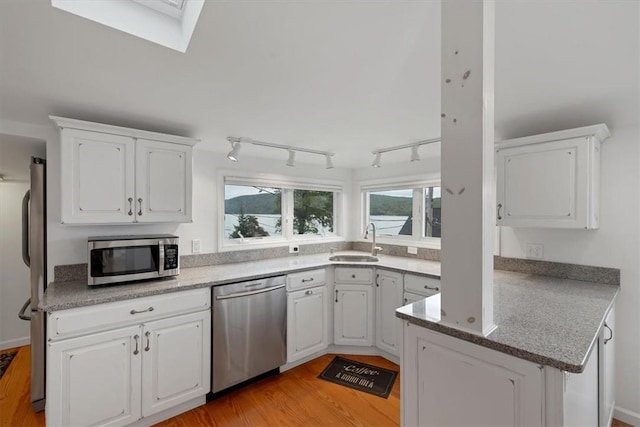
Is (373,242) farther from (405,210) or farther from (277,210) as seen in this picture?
(277,210)

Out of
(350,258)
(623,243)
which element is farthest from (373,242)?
(623,243)

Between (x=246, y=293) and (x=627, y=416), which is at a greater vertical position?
(x=246, y=293)

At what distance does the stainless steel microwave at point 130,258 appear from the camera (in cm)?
195

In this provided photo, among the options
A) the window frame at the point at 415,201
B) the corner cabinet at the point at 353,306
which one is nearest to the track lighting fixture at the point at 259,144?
the window frame at the point at 415,201

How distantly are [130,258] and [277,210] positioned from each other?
1696 millimetres

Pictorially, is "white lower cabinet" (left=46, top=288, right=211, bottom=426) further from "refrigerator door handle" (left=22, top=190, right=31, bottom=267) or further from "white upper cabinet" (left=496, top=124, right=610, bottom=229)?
"white upper cabinet" (left=496, top=124, right=610, bottom=229)

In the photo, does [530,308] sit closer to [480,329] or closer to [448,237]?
[480,329]

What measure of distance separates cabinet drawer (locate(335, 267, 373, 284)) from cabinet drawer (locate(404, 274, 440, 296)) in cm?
40

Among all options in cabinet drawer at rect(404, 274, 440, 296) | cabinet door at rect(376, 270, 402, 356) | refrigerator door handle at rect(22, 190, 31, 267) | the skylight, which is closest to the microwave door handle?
refrigerator door handle at rect(22, 190, 31, 267)

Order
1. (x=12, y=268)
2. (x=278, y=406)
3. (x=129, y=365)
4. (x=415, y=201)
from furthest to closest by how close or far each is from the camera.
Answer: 1. (x=415, y=201)
2. (x=12, y=268)
3. (x=278, y=406)
4. (x=129, y=365)

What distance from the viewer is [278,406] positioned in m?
2.20

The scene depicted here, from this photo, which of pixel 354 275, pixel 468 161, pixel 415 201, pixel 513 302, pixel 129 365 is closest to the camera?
pixel 468 161

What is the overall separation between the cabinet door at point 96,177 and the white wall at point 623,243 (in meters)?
3.39

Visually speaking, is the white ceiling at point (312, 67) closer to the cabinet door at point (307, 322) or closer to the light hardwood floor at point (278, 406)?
the cabinet door at point (307, 322)
